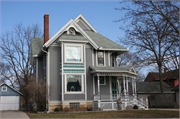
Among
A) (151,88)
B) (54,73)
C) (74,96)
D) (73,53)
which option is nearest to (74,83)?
(74,96)

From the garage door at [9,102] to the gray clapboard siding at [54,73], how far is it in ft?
36.5

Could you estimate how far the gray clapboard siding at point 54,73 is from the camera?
67.1ft

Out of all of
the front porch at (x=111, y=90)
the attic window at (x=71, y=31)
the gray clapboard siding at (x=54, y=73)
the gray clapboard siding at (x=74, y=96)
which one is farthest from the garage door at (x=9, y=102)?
the attic window at (x=71, y=31)

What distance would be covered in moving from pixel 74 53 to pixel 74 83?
2.90m

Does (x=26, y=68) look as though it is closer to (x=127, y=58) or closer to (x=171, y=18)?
(x=127, y=58)

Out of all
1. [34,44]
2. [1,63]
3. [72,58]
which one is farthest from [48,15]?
[1,63]

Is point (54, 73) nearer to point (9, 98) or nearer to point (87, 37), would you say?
point (87, 37)

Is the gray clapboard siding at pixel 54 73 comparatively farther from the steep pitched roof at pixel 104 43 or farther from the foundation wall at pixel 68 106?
the steep pitched roof at pixel 104 43

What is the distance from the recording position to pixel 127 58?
141 feet

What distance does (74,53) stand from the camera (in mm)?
20875

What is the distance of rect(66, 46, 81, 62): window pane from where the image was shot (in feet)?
67.8

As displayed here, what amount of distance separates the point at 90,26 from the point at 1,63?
2219 centimetres

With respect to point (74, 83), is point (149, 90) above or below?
below


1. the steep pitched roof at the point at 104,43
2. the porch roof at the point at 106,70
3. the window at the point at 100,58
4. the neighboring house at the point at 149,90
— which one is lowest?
the neighboring house at the point at 149,90
